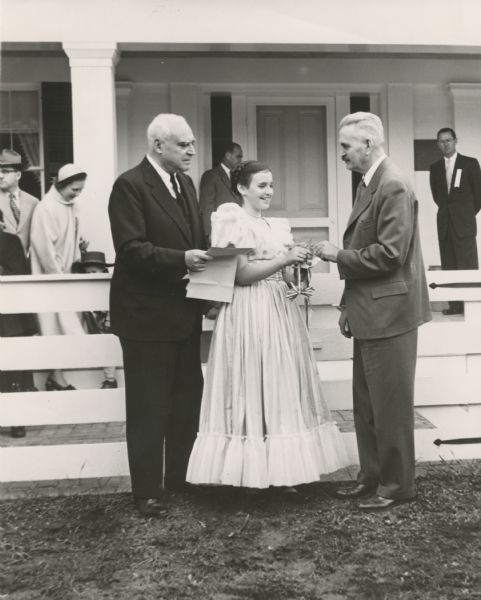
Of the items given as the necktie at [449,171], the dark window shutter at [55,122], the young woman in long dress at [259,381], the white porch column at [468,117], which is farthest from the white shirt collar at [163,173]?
the white porch column at [468,117]

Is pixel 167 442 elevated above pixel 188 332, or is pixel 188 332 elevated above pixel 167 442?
pixel 188 332

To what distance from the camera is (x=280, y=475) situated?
12.5 ft

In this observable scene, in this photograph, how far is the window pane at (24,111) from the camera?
8656 millimetres

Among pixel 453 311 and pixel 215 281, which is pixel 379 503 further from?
pixel 453 311

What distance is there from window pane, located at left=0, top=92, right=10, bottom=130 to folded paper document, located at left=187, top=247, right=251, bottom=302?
18.4ft

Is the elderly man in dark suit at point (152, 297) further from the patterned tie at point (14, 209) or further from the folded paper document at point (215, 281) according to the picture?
the patterned tie at point (14, 209)

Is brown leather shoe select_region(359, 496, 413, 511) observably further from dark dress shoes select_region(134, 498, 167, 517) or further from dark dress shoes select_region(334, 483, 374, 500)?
dark dress shoes select_region(134, 498, 167, 517)

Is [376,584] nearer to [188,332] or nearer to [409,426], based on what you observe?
[409,426]

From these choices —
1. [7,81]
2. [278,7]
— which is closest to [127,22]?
[278,7]

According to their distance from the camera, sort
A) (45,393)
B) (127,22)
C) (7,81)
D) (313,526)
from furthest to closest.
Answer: (7,81), (127,22), (45,393), (313,526)

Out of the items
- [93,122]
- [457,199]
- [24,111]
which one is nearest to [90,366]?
[93,122]

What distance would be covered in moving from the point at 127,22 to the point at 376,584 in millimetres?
5208

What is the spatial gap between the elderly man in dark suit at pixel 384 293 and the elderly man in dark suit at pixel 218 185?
4.21 m

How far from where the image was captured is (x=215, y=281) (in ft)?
12.9
